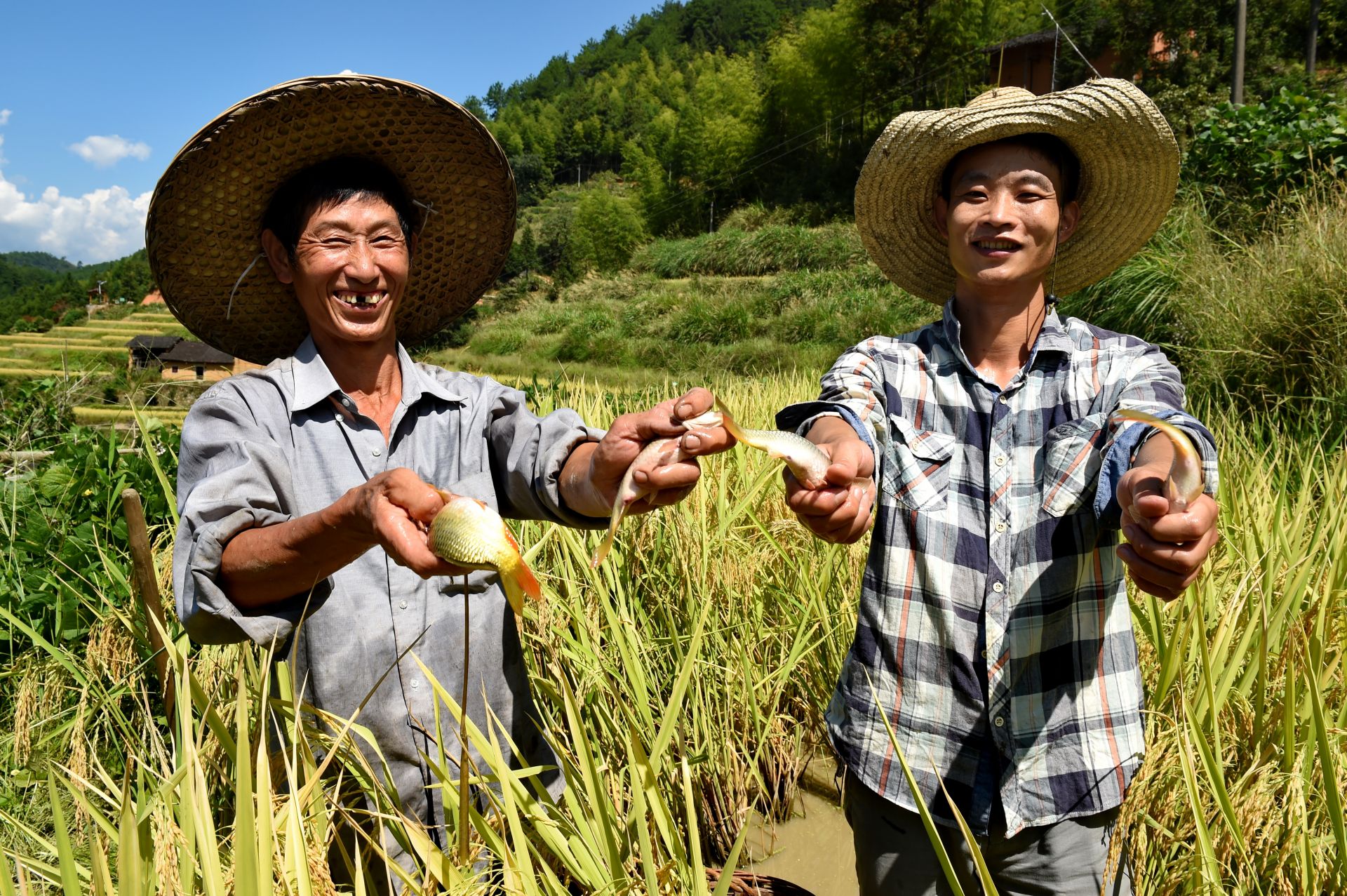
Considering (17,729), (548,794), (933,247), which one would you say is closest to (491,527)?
(548,794)

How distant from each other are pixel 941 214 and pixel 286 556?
1.50m

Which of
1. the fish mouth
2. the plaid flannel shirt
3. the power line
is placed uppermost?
the power line

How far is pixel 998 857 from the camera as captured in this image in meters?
1.46

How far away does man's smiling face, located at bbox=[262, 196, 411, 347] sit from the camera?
146cm

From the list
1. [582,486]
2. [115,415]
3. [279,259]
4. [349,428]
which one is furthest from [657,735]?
[115,415]

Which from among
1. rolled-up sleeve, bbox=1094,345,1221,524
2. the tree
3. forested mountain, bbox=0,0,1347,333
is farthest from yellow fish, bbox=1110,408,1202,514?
the tree

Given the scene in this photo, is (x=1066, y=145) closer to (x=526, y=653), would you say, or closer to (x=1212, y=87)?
(x=526, y=653)

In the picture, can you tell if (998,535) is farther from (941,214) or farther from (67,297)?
(67,297)

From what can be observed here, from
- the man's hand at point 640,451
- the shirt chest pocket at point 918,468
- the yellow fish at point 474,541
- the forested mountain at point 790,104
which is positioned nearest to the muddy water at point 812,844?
the shirt chest pocket at point 918,468

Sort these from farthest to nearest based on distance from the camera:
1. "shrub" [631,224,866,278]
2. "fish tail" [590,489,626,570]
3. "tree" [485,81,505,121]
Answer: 1. "tree" [485,81,505,121]
2. "shrub" [631,224,866,278]
3. "fish tail" [590,489,626,570]

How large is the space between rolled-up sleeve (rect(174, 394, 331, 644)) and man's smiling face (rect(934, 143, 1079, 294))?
4.43ft

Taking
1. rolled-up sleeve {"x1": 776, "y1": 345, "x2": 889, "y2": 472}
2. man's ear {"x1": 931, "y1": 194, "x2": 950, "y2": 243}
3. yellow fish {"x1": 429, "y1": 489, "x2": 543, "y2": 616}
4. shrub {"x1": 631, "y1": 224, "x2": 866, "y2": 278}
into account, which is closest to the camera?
yellow fish {"x1": 429, "y1": 489, "x2": 543, "y2": 616}

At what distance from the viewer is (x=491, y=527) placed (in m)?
0.94

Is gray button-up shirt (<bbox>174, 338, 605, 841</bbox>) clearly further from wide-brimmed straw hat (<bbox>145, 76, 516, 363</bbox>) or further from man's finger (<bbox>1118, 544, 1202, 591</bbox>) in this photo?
man's finger (<bbox>1118, 544, 1202, 591</bbox>)
